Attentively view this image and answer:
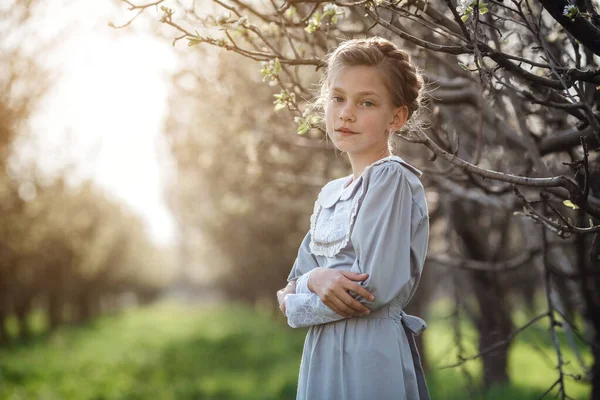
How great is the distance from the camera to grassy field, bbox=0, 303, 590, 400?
9398mm

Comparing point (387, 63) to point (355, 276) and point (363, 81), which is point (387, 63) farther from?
point (355, 276)

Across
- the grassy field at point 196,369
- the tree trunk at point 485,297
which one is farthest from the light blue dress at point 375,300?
the tree trunk at point 485,297

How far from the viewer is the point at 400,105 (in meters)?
2.42

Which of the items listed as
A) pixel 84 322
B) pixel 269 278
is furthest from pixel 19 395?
pixel 84 322

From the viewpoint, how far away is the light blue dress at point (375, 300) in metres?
2.16

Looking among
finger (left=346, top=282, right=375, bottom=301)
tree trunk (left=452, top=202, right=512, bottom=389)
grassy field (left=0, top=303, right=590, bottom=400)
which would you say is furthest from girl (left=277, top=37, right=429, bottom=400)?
tree trunk (left=452, top=202, right=512, bottom=389)

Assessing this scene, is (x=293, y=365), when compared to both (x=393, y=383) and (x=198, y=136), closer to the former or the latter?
(x=198, y=136)

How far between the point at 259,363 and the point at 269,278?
14.7m

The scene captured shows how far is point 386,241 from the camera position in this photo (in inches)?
84.6

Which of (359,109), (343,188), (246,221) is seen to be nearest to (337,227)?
(343,188)

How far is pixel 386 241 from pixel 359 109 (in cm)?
52

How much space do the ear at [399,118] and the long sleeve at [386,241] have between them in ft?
A: 0.75

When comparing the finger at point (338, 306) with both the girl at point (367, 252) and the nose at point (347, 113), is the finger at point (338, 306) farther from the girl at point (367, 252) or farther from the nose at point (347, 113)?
the nose at point (347, 113)

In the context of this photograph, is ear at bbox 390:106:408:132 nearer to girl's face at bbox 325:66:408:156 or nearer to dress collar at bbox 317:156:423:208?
girl's face at bbox 325:66:408:156
